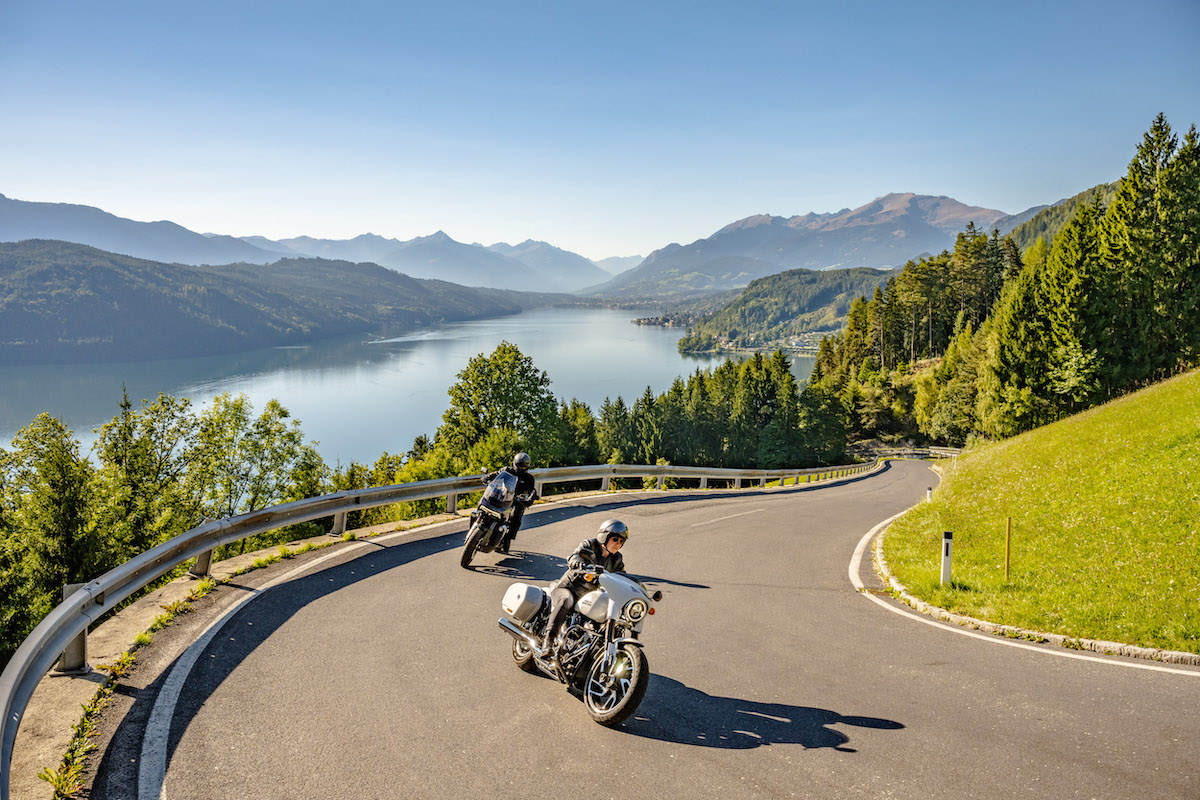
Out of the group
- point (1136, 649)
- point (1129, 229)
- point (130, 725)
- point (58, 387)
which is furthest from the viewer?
point (58, 387)

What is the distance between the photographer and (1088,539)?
10344 mm

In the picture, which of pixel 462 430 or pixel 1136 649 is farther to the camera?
pixel 462 430

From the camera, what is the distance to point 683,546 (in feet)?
40.0

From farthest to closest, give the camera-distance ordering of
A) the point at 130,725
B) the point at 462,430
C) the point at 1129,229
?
the point at 462,430, the point at 1129,229, the point at 130,725

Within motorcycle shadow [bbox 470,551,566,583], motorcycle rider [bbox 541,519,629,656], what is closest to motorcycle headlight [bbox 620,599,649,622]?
motorcycle rider [bbox 541,519,629,656]

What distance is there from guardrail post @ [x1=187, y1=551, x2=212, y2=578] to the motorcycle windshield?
147 inches

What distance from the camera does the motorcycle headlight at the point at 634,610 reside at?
531cm

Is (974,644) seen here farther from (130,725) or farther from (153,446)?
(153,446)

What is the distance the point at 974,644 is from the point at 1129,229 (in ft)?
154

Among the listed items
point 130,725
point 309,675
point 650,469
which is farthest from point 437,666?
point 650,469

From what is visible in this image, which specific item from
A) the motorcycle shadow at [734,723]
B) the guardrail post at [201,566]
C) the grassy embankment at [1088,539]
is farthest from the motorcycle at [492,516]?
the grassy embankment at [1088,539]

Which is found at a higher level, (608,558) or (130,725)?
(608,558)

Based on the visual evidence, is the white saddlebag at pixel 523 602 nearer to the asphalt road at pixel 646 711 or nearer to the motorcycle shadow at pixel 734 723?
the asphalt road at pixel 646 711

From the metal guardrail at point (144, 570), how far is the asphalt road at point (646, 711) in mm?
639
